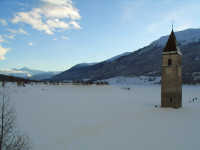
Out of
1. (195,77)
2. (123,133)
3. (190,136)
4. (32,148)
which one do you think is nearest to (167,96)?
(190,136)

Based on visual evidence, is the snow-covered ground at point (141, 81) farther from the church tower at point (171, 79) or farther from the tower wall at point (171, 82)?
the tower wall at point (171, 82)

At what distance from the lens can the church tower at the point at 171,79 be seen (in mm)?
23844

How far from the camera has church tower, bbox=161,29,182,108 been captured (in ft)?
78.2

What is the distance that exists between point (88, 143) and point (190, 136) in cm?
820

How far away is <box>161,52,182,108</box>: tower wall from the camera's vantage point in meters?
23.8

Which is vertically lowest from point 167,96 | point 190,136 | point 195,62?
point 190,136

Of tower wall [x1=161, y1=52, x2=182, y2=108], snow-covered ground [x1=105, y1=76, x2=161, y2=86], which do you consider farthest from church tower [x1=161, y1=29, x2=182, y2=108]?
snow-covered ground [x1=105, y1=76, x2=161, y2=86]

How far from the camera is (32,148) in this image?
10094 millimetres

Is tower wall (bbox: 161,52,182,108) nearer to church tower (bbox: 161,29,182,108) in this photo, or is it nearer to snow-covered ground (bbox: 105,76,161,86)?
church tower (bbox: 161,29,182,108)

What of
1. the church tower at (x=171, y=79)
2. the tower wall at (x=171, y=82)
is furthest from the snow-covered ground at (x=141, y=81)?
the tower wall at (x=171, y=82)

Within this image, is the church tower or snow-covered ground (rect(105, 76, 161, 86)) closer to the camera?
the church tower

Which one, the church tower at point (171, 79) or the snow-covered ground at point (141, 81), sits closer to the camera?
the church tower at point (171, 79)

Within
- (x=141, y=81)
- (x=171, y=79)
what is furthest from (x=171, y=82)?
(x=141, y=81)

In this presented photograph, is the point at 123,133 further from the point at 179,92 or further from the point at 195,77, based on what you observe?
the point at 195,77
